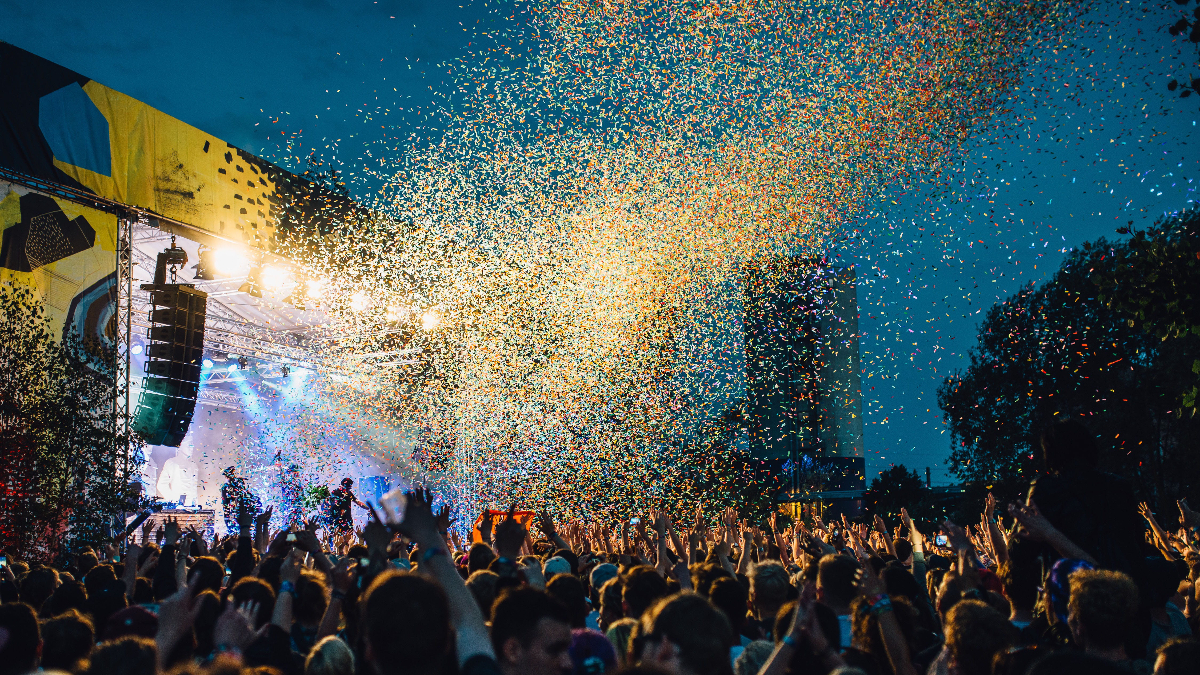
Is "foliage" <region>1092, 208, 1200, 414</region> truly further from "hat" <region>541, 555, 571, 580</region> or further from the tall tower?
the tall tower

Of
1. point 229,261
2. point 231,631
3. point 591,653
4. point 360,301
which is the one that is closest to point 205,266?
point 229,261

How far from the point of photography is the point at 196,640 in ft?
15.4

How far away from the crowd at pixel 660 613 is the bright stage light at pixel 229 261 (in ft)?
49.9

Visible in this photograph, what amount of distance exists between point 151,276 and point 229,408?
12794 millimetres

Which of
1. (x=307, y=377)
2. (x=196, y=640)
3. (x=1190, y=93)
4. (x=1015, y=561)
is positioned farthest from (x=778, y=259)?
(x=307, y=377)

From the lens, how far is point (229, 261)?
21.4m

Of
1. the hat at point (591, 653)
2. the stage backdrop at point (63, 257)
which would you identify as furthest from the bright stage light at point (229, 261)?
the hat at point (591, 653)

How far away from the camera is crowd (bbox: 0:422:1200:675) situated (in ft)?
8.87

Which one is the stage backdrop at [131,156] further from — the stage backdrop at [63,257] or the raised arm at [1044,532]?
the raised arm at [1044,532]

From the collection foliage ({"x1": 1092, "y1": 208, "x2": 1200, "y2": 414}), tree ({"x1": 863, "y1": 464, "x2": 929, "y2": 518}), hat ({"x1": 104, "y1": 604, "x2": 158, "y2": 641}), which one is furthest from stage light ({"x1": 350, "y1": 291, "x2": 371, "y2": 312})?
tree ({"x1": 863, "y1": 464, "x2": 929, "y2": 518})

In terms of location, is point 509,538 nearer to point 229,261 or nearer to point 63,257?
point 63,257

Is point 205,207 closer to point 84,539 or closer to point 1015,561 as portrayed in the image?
point 84,539

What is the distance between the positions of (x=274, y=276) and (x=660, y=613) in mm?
21275

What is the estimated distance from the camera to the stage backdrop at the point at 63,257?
15.9 meters
